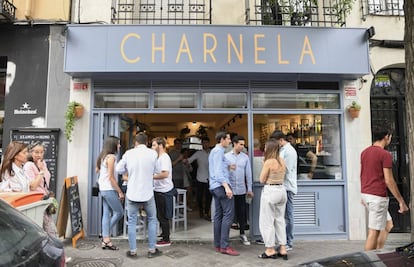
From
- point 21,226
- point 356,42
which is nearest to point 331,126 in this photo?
point 356,42

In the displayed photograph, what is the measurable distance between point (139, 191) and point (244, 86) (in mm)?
3003

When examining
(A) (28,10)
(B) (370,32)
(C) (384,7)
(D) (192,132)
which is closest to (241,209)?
(B) (370,32)

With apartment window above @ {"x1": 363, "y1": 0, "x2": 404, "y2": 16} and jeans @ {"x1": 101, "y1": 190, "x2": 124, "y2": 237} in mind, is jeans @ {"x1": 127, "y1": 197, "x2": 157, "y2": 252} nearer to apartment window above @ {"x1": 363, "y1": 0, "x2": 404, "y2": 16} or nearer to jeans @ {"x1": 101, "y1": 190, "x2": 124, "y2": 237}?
jeans @ {"x1": 101, "y1": 190, "x2": 124, "y2": 237}

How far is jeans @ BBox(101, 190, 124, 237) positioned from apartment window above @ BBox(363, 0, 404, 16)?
6.36 meters

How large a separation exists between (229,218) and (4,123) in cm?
498

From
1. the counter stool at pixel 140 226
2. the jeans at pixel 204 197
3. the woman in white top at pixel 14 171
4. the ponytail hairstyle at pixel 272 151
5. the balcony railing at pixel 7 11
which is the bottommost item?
the counter stool at pixel 140 226

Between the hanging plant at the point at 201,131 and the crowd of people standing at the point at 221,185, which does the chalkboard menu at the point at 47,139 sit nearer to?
the crowd of people standing at the point at 221,185

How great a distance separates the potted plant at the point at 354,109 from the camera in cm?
630

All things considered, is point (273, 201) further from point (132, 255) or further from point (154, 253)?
point (132, 255)

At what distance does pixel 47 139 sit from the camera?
6.21 metres

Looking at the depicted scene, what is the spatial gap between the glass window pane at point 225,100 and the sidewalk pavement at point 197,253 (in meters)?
2.70

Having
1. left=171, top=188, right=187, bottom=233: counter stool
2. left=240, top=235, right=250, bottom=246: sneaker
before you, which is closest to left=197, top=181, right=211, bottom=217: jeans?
left=171, top=188, right=187, bottom=233: counter stool

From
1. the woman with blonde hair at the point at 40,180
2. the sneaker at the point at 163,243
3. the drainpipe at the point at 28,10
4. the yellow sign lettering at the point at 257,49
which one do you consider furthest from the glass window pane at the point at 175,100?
the drainpipe at the point at 28,10

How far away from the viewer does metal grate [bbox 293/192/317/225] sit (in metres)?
6.27
